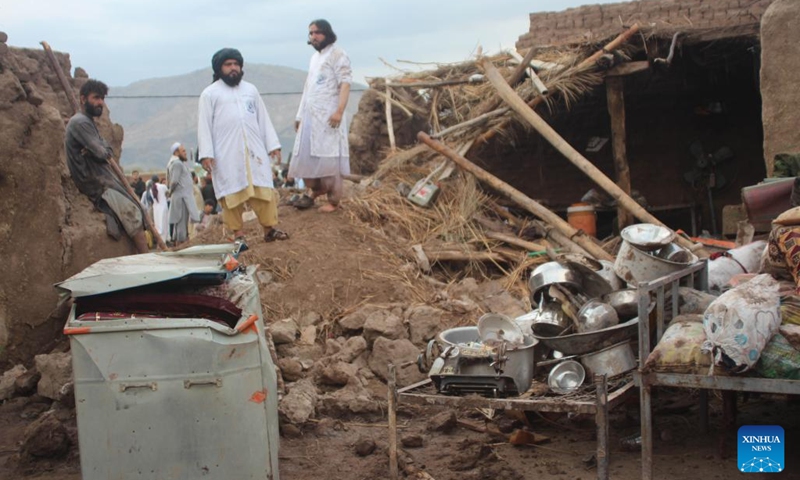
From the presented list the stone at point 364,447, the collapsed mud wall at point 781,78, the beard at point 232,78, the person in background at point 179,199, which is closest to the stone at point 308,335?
the stone at point 364,447

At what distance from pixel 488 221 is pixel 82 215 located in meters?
4.28

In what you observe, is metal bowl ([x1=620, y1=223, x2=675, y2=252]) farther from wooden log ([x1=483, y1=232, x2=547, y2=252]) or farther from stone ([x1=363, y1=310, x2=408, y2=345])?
wooden log ([x1=483, y1=232, x2=547, y2=252])

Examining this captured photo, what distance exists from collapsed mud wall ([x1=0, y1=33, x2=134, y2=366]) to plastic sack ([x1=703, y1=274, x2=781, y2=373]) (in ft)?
15.2

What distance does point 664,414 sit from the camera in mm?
5535

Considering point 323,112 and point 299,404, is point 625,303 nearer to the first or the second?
point 299,404

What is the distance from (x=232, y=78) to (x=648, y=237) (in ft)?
12.9

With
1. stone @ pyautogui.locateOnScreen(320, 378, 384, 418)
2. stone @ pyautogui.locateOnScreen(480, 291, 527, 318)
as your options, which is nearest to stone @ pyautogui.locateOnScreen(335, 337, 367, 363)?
stone @ pyautogui.locateOnScreen(320, 378, 384, 418)

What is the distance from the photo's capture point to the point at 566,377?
15.2ft

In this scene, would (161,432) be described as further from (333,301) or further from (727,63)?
(727,63)

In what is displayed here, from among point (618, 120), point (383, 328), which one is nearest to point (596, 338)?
point (383, 328)

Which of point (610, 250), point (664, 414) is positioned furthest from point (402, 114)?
point (664, 414)

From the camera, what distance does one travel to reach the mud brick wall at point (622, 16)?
1037 centimetres

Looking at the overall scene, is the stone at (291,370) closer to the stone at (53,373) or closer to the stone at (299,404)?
the stone at (299,404)

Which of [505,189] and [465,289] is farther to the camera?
[505,189]
